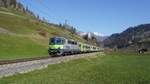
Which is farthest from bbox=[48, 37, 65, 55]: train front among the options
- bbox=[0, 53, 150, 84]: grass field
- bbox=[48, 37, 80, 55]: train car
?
bbox=[0, 53, 150, 84]: grass field

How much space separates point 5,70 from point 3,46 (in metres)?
48.0

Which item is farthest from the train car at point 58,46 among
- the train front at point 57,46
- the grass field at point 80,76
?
the grass field at point 80,76

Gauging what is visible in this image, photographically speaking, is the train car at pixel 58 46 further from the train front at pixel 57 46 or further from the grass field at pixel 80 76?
the grass field at pixel 80 76

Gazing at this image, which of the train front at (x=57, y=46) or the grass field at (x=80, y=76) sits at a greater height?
the train front at (x=57, y=46)

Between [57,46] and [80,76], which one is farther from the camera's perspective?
[57,46]

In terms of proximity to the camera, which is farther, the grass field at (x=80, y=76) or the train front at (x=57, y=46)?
the train front at (x=57, y=46)

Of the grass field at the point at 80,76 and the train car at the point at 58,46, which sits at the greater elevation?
the train car at the point at 58,46

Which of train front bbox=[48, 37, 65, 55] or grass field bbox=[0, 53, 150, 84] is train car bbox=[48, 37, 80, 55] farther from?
grass field bbox=[0, 53, 150, 84]

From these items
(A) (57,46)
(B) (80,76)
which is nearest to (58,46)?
(A) (57,46)

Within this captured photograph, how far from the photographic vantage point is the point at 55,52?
6106 cm

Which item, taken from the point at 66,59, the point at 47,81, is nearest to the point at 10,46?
the point at 66,59

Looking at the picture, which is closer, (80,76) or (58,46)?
(80,76)

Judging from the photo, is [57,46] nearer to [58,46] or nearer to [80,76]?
[58,46]

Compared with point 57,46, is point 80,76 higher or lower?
lower
